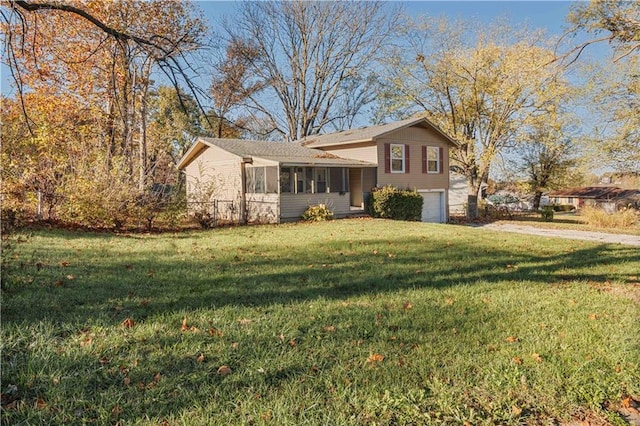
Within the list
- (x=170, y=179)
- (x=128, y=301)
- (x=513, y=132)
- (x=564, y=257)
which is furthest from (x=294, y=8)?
(x=128, y=301)

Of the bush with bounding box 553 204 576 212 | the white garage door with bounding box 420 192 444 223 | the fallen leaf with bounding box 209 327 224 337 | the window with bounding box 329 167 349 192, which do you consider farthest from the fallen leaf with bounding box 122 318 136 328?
the bush with bounding box 553 204 576 212

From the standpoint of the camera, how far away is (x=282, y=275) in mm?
5914

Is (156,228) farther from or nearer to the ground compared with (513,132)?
nearer to the ground

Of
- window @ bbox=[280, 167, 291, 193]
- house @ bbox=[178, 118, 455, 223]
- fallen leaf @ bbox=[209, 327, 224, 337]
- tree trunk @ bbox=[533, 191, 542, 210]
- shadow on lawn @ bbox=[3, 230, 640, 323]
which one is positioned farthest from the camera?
tree trunk @ bbox=[533, 191, 542, 210]

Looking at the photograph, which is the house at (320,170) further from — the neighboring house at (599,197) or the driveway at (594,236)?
the neighboring house at (599,197)

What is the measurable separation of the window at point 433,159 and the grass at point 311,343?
1568 centimetres

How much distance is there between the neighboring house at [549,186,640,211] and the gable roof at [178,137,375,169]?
102ft

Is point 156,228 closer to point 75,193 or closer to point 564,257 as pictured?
point 75,193

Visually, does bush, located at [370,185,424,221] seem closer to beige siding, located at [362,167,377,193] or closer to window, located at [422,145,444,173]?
beige siding, located at [362,167,377,193]

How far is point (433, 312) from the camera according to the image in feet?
14.1

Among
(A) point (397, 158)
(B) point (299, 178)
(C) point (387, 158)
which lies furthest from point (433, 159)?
(B) point (299, 178)

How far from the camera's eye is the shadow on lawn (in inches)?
168

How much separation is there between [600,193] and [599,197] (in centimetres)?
93

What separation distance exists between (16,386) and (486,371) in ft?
10.6
